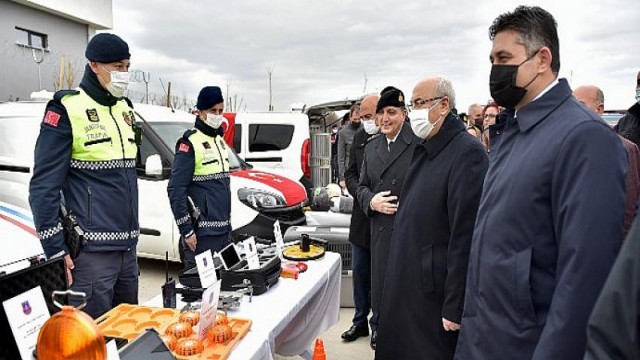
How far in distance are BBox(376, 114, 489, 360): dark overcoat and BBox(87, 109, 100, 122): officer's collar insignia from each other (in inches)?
65.8

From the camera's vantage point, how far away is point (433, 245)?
2.18 metres

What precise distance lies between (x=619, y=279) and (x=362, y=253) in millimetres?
3024

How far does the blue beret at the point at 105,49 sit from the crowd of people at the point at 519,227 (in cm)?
164

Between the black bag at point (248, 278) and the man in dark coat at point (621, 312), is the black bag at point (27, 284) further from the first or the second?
the man in dark coat at point (621, 312)

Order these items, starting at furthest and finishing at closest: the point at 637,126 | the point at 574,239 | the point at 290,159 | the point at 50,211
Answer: the point at 290,159 → the point at 637,126 → the point at 50,211 → the point at 574,239

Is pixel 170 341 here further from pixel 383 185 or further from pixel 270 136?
pixel 270 136

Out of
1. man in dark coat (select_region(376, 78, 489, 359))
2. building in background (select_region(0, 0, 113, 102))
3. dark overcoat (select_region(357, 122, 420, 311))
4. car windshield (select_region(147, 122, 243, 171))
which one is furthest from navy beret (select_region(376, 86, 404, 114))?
building in background (select_region(0, 0, 113, 102))

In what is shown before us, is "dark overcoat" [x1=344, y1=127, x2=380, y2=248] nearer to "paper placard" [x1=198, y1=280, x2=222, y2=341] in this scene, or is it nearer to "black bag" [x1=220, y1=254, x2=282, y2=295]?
"black bag" [x1=220, y1=254, x2=282, y2=295]

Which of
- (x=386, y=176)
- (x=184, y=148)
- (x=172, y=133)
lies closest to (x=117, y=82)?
(x=184, y=148)

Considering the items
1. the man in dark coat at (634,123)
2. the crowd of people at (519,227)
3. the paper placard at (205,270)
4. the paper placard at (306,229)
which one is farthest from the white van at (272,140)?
the paper placard at (205,270)

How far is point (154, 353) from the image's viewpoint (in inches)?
60.4

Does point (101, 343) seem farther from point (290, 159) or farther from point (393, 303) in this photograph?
point (290, 159)

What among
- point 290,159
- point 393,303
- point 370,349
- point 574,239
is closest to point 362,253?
point 370,349

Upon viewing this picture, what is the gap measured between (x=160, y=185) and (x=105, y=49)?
9.38 feet
